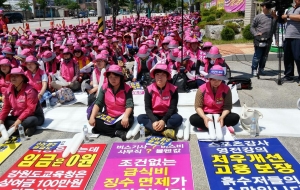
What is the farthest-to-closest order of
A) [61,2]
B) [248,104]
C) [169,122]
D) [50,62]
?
[61,2] → [50,62] → [248,104] → [169,122]

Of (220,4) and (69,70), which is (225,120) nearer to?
(69,70)

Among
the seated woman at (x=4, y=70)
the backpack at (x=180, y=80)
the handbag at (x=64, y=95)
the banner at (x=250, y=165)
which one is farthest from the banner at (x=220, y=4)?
the banner at (x=250, y=165)

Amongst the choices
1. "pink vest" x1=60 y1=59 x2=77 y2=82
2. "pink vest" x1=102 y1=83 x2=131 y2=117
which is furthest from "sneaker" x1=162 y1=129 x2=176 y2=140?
"pink vest" x1=60 y1=59 x2=77 y2=82

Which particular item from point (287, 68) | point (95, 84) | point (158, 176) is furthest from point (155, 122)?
point (287, 68)

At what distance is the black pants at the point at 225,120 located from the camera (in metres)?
4.55

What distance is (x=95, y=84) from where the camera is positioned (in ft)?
20.9

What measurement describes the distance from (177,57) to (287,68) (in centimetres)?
275

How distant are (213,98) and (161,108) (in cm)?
80

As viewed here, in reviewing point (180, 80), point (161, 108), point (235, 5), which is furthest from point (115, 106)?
point (235, 5)

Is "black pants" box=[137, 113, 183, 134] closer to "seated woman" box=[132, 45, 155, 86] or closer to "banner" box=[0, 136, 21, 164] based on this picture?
"banner" box=[0, 136, 21, 164]

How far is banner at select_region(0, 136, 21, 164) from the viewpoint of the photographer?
4170mm

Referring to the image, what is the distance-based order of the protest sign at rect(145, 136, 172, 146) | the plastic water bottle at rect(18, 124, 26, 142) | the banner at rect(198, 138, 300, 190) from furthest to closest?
the plastic water bottle at rect(18, 124, 26, 142)
the protest sign at rect(145, 136, 172, 146)
the banner at rect(198, 138, 300, 190)

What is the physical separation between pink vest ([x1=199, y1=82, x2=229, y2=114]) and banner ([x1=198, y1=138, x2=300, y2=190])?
0.60m

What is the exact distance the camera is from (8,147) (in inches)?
175
